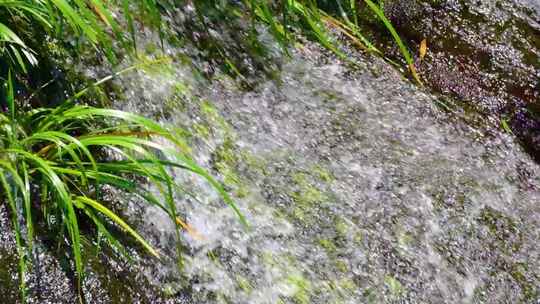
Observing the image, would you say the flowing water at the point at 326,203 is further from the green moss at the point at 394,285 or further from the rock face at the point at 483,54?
the rock face at the point at 483,54

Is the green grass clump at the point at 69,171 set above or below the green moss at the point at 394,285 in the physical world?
above

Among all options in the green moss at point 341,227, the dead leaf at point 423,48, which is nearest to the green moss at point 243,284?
the green moss at point 341,227

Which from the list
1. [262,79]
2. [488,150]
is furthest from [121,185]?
[488,150]

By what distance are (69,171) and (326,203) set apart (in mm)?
1145

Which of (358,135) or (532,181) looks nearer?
(358,135)

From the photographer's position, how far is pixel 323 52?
3.69 metres

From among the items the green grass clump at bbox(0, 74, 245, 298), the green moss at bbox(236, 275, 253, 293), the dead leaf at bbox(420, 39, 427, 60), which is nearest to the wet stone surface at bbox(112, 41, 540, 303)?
the green moss at bbox(236, 275, 253, 293)

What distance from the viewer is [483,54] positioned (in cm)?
410

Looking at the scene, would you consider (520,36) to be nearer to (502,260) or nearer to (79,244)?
(502,260)

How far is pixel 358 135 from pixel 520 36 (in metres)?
1.70

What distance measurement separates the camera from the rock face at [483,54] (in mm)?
3840

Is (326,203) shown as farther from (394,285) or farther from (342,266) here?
(394,285)

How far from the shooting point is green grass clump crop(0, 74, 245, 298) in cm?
210

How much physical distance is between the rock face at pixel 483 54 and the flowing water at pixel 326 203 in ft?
0.68
